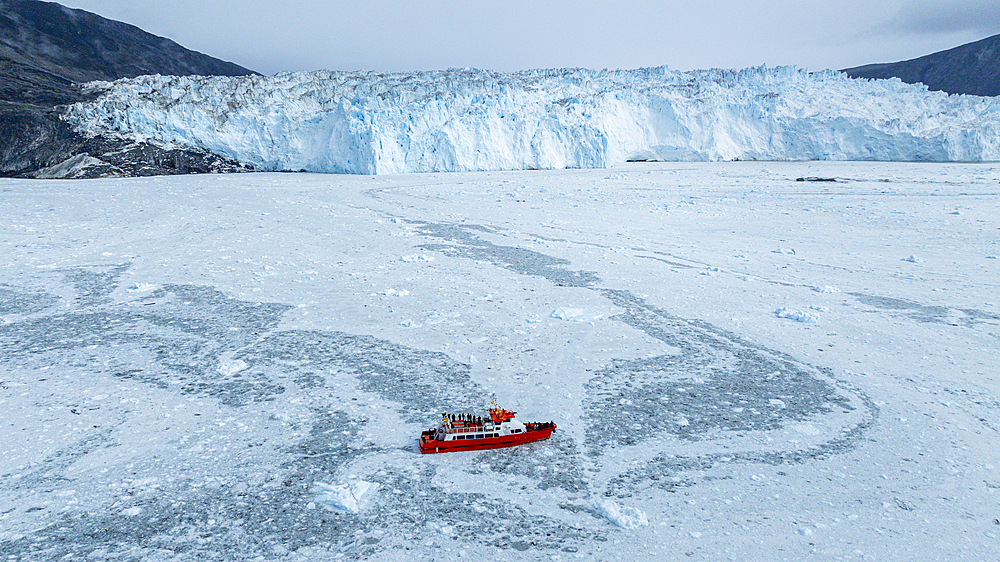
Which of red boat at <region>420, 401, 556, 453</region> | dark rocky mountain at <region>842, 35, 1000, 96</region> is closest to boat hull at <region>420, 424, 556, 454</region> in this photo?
red boat at <region>420, 401, 556, 453</region>

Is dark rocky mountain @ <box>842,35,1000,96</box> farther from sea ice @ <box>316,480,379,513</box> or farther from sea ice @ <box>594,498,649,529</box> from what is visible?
sea ice @ <box>316,480,379,513</box>

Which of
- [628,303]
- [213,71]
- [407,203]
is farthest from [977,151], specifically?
[213,71]

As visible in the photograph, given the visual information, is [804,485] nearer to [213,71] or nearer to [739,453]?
[739,453]

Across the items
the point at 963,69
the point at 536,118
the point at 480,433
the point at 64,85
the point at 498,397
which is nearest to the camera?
the point at 480,433

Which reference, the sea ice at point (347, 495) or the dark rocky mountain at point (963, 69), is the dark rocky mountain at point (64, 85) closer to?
the sea ice at point (347, 495)

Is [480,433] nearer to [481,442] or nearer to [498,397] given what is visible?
[481,442]

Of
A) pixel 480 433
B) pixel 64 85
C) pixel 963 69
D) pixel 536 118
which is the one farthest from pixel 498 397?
pixel 963 69

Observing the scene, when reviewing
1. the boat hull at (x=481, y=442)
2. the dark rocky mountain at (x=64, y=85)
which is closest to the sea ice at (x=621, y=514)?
the boat hull at (x=481, y=442)
